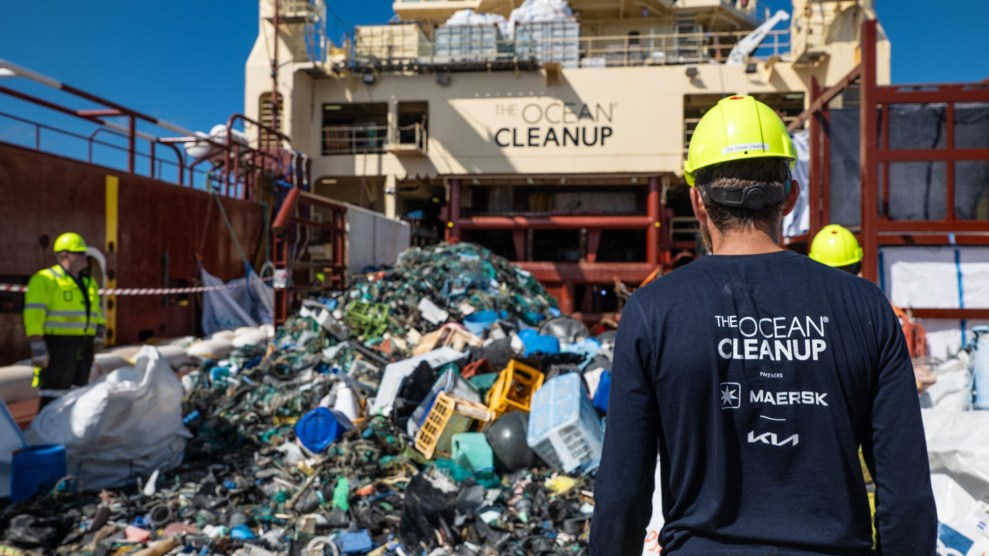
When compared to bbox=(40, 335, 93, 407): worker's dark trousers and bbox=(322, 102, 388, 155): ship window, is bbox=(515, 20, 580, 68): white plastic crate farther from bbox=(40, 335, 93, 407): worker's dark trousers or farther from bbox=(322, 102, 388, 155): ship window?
bbox=(40, 335, 93, 407): worker's dark trousers

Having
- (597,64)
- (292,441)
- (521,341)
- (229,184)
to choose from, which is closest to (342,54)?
(597,64)

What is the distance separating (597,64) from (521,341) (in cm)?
1182

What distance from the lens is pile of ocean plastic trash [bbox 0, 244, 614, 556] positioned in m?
4.01

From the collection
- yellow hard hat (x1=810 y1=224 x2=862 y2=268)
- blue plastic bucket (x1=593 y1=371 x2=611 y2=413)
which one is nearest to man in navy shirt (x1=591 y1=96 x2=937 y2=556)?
yellow hard hat (x1=810 y1=224 x2=862 y2=268)

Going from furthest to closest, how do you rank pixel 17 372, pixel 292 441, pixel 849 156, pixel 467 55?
pixel 467 55, pixel 849 156, pixel 17 372, pixel 292 441

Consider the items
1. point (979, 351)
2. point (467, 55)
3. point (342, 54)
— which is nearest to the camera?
point (979, 351)

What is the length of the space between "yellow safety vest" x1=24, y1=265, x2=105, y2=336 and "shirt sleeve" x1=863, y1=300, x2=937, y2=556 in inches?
232

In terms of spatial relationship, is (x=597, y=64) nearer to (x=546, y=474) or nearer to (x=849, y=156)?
(x=849, y=156)

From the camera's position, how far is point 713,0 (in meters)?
20.5

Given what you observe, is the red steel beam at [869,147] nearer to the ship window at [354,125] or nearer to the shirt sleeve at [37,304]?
the shirt sleeve at [37,304]

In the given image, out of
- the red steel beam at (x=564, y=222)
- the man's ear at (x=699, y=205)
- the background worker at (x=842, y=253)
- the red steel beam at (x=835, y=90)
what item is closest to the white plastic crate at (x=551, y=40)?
the red steel beam at (x=564, y=222)

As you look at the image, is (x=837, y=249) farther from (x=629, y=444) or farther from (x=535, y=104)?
(x=535, y=104)

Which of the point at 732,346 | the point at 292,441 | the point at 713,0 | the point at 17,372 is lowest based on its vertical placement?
the point at 292,441

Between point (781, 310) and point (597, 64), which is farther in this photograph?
point (597, 64)
